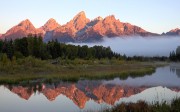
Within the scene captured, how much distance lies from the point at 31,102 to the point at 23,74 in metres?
24.3

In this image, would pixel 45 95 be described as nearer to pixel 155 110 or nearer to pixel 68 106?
pixel 68 106

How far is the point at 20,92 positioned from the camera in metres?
37.0

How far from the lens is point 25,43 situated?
329 ft

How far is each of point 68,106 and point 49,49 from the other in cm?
8314

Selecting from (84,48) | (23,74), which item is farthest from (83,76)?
(84,48)

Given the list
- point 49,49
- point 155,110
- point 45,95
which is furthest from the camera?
point 49,49

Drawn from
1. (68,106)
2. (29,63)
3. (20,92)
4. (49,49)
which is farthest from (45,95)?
(49,49)

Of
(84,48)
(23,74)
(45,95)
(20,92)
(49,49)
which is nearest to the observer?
(45,95)

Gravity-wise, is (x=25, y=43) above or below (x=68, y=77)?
above

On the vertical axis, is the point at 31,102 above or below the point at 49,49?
below

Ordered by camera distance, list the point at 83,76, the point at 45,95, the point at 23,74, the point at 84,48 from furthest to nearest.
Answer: the point at 84,48 → the point at 83,76 → the point at 23,74 → the point at 45,95

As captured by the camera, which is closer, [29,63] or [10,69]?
[10,69]

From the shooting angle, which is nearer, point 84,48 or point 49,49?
point 49,49

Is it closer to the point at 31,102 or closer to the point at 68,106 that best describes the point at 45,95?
the point at 31,102
